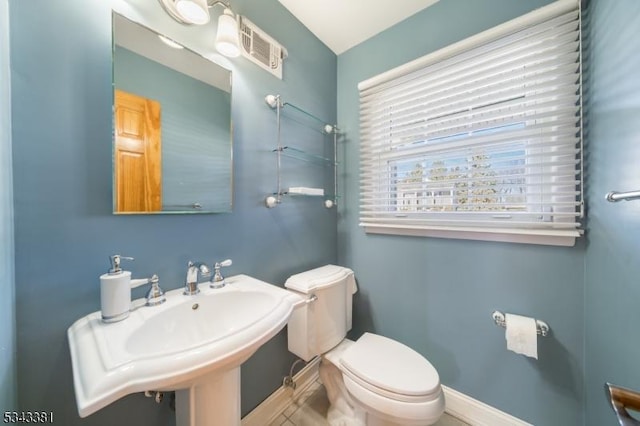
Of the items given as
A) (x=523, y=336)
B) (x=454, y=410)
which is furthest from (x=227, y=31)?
(x=454, y=410)

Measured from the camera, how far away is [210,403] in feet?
2.38

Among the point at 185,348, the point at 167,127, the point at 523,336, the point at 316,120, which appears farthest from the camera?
the point at 316,120

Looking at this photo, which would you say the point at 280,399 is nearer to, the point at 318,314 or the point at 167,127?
the point at 318,314

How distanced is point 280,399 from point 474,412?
1.10m

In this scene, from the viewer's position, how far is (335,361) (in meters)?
1.28

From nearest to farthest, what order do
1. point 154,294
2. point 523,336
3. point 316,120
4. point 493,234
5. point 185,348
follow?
point 185,348 < point 154,294 < point 523,336 < point 493,234 < point 316,120

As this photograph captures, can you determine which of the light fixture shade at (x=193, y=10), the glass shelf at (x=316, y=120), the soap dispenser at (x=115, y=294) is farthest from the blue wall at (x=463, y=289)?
the soap dispenser at (x=115, y=294)

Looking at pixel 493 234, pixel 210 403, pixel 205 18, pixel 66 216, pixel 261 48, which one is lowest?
pixel 210 403

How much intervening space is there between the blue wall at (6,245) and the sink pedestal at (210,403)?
1.33ft

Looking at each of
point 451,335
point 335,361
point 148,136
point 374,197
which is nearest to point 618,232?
point 451,335

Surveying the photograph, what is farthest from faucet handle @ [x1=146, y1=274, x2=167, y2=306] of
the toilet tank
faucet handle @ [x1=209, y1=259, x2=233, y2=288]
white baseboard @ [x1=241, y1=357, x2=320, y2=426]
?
white baseboard @ [x1=241, y1=357, x2=320, y2=426]

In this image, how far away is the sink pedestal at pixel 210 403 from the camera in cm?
71

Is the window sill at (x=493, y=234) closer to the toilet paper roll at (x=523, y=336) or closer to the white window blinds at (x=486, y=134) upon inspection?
the white window blinds at (x=486, y=134)

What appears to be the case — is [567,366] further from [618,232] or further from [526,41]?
[526,41]
